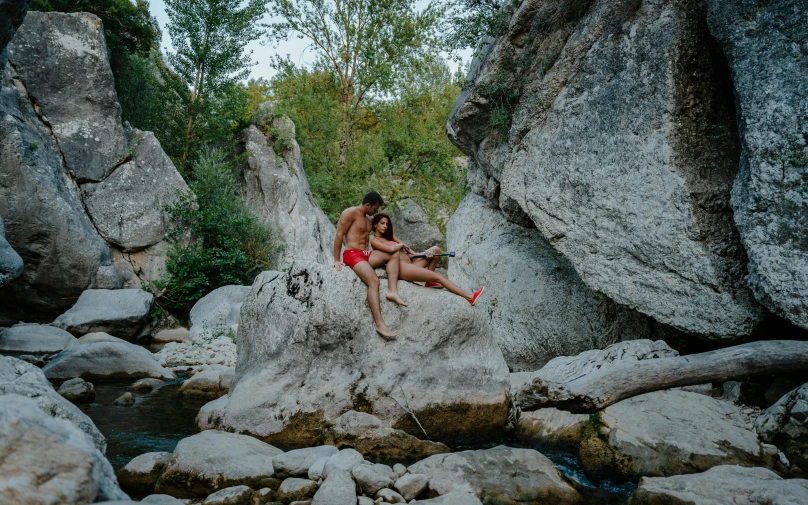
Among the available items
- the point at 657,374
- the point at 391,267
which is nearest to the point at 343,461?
the point at 391,267

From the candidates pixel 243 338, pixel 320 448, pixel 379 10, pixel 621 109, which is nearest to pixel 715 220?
pixel 621 109

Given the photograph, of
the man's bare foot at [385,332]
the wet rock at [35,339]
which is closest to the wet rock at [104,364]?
the wet rock at [35,339]

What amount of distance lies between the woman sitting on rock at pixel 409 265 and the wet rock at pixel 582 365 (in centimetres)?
136

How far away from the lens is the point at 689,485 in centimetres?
A: 466

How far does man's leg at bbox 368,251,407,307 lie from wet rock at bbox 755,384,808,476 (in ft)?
14.4

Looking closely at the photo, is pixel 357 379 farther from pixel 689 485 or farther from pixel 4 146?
pixel 4 146

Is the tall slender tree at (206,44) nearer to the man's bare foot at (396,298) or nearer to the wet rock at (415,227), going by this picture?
the wet rock at (415,227)

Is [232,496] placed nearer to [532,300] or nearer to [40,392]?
[40,392]

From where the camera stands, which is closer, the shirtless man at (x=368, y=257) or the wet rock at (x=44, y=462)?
the wet rock at (x=44, y=462)

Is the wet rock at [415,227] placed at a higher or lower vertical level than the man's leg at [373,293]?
higher

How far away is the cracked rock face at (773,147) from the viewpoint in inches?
243

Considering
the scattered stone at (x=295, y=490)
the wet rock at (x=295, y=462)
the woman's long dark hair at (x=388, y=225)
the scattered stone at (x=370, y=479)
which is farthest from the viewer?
the woman's long dark hair at (x=388, y=225)

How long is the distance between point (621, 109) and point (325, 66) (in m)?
17.2

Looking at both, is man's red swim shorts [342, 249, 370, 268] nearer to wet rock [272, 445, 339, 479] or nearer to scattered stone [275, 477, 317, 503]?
wet rock [272, 445, 339, 479]
